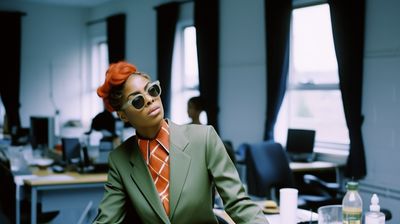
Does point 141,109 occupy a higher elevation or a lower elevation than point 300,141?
higher

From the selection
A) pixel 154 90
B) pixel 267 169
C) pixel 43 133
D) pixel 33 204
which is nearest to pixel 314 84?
pixel 267 169

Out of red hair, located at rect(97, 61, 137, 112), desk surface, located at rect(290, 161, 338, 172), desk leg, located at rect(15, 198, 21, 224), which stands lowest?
desk leg, located at rect(15, 198, 21, 224)

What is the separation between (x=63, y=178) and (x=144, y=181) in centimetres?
272

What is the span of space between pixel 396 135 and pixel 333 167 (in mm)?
726

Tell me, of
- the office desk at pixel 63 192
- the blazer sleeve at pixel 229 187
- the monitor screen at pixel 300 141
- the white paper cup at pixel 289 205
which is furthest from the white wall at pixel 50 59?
the blazer sleeve at pixel 229 187

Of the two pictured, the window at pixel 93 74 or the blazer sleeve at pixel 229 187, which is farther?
the window at pixel 93 74

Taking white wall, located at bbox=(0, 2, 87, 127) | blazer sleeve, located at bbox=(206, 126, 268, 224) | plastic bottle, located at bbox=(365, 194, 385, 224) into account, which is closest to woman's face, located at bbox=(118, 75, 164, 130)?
blazer sleeve, located at bbox=(206, 126, 268, 224)

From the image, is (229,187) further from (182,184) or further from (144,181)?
(144,181)

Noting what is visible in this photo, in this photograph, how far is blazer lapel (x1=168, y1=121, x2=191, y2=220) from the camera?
1925 mm

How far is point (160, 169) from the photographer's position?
78.0 inches

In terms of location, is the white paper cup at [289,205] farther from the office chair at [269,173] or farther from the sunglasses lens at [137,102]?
the office chair at [269,173]

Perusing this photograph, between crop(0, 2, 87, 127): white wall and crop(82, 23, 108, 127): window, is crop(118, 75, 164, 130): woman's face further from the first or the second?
crop(82, 23, 108, 127): window

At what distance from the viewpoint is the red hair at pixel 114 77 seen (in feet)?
6.34

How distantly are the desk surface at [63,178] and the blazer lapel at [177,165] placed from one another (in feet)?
8.43
